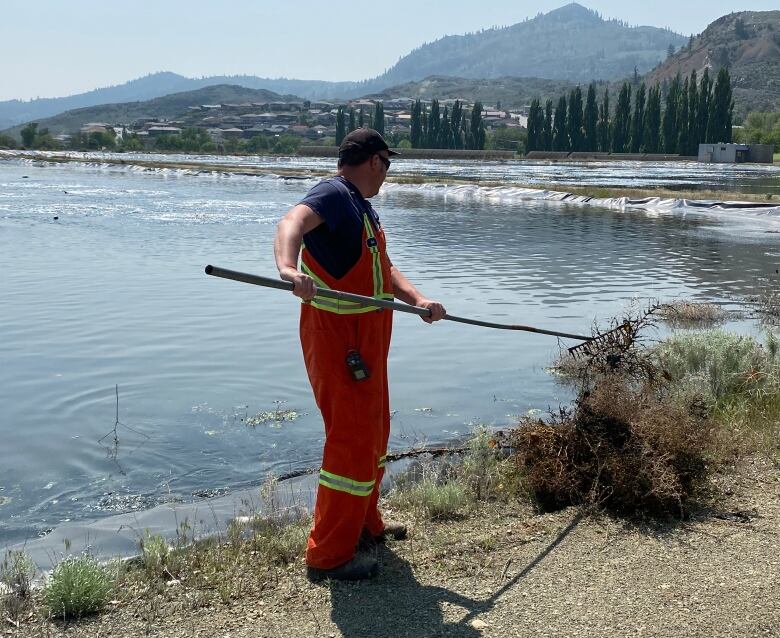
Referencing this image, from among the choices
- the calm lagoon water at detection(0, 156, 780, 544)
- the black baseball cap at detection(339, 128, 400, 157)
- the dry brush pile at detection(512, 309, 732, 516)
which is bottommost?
the calm lagoon water at detection(0, 156, 780, 544)

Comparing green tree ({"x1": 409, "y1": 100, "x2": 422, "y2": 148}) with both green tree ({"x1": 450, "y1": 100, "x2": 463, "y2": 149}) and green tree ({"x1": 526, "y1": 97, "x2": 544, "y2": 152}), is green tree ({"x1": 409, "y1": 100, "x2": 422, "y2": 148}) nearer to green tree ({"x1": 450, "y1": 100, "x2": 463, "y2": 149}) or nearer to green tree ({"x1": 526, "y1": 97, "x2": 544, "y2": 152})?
green tree ({"x1": 450, "y1": 100, "x2": 463, "y2": 149})

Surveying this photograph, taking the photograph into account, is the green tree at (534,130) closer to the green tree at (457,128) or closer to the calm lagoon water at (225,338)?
the green tree at (457,128)

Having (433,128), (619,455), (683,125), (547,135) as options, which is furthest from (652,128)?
(619,455)

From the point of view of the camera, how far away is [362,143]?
14.4 feet

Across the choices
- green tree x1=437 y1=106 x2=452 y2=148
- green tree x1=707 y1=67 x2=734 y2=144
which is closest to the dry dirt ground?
green tree x1=707 y1=67 x2=734 y2=144

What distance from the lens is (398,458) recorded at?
22.7 ft

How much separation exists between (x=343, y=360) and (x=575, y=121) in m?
106

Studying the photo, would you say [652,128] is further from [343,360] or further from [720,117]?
[343,360]

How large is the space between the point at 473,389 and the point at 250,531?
13.7 ft

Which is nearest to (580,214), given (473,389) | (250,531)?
(473,389)

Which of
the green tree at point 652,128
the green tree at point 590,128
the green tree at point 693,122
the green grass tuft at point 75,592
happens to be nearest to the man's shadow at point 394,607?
the green grass tuft at point 75,592

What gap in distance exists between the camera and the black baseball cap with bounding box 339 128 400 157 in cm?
438

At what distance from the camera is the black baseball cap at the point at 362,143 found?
438 centimetres

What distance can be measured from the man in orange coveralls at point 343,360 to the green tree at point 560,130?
104m
